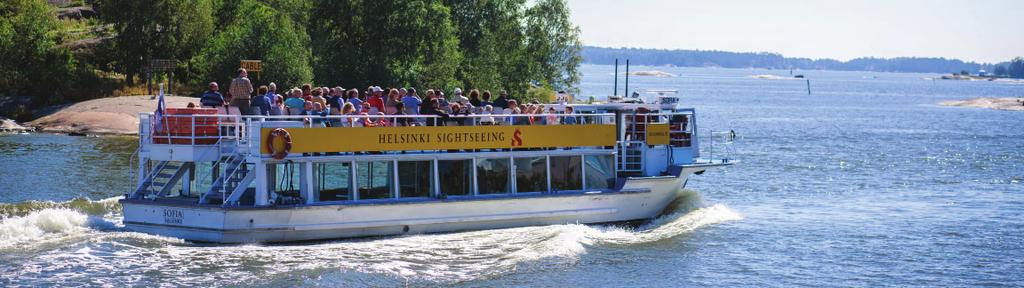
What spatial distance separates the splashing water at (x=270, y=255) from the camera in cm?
2156

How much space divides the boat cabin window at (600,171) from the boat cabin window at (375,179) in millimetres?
4889

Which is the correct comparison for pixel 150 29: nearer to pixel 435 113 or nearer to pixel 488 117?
pixel 488 117

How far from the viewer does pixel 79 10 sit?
8200cm

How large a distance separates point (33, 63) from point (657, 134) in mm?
42322

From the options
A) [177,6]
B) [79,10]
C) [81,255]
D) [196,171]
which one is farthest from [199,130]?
[79,10]

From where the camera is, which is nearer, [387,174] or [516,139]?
[387,174]

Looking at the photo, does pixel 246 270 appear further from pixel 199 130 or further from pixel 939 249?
pixel 939 249

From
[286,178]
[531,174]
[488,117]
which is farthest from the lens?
[531,174]

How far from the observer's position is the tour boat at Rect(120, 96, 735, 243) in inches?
938

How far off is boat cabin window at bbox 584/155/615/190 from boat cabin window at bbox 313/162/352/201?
5.75 metres

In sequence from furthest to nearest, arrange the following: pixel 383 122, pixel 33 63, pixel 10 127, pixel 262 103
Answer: pixel 33 63 < pixel 10 127 < pixel 383 122 < pixel 262 103

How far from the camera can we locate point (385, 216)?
2502 cm

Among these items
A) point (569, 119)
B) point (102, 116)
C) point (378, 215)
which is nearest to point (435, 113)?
point (378, 215)

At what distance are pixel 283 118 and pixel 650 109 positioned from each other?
9.43 meters
